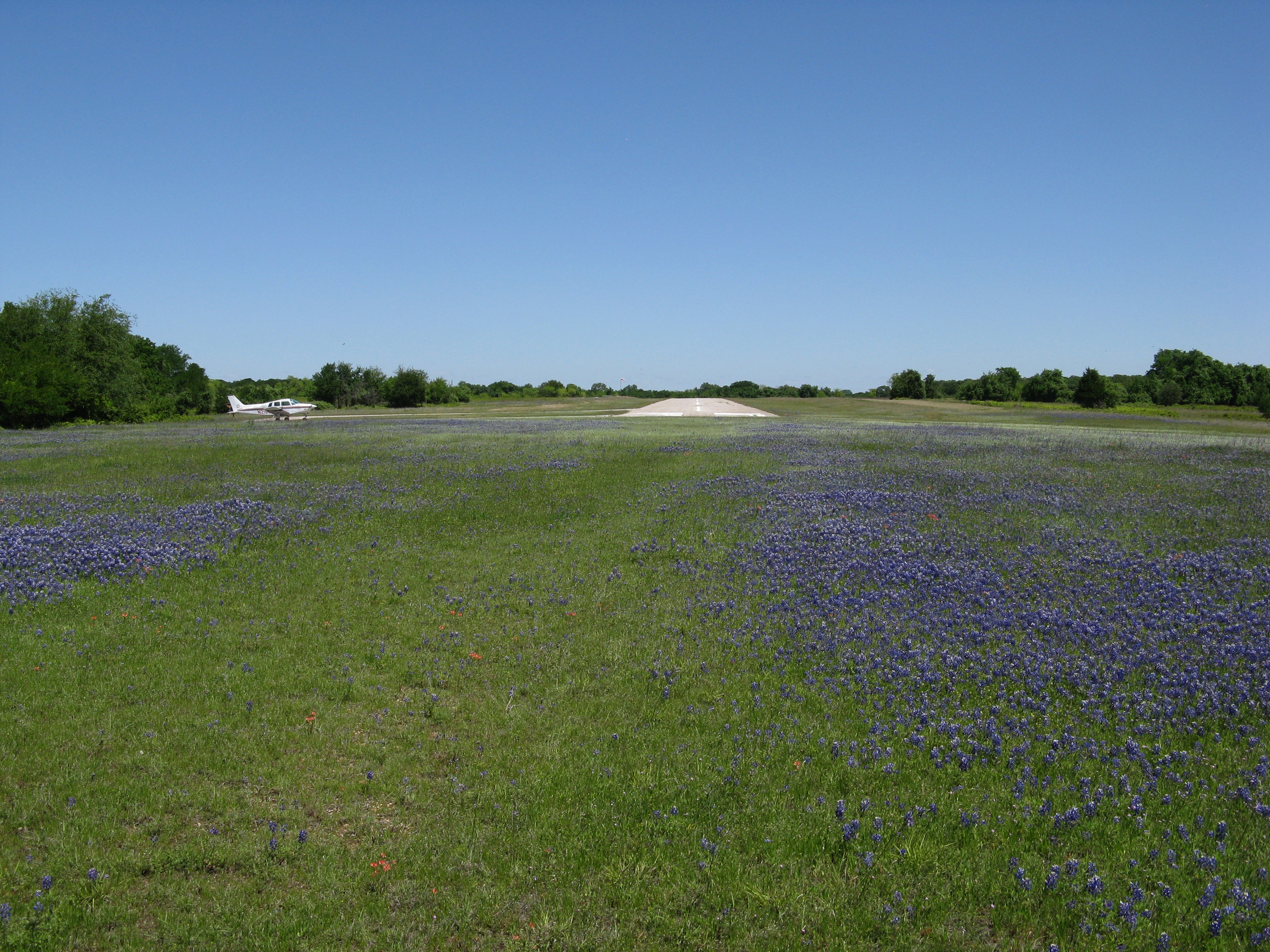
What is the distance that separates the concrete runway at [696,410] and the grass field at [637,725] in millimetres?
51848

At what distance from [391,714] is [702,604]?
18.6 ft

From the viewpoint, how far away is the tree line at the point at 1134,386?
128250 mm

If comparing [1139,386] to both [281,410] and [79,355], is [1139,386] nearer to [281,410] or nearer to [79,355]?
[281,410]

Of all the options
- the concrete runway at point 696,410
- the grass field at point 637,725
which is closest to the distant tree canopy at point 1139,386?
the concrete runway at point 696,410

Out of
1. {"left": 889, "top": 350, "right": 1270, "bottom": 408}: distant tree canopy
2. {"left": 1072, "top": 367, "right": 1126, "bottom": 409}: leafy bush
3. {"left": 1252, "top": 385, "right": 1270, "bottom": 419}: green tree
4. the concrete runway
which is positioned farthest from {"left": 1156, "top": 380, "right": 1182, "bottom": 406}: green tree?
the concrete runway

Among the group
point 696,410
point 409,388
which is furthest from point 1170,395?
point 409,388

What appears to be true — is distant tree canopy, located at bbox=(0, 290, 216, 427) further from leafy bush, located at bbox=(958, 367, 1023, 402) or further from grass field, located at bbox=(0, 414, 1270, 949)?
leafy bush, located at bbox=(958, 367, 1023, 402)

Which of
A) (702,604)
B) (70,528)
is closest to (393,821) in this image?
(702,604)

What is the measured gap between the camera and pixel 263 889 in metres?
5.47

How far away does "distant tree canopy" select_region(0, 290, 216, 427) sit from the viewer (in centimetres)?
4825

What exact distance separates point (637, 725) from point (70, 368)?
7282 centimetres

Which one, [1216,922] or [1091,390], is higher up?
[1091,390]

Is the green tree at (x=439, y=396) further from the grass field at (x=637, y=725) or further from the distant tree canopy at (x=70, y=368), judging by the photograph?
the grass field at (x=637, y=725)

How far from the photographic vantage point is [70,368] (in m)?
59.3
